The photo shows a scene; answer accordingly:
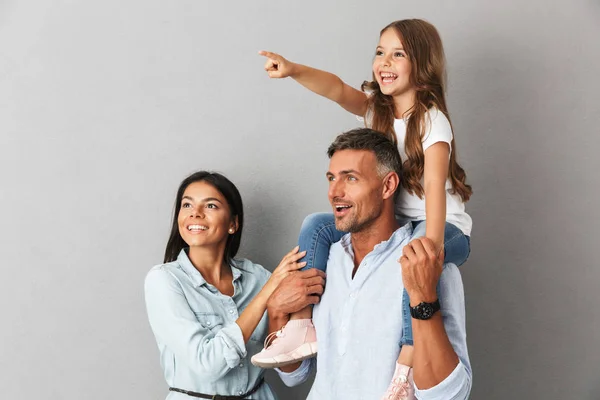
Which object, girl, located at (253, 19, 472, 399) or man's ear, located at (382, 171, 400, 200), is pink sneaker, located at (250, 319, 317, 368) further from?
man's ear, located at (382, 171, 400, 200)

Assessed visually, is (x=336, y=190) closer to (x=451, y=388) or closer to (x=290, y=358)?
(x=290, y=358)

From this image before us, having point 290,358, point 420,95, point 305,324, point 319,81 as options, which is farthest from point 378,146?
point 290,358

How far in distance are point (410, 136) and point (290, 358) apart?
2.56 feet

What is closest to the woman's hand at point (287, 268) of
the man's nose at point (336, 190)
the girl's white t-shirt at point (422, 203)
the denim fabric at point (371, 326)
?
the denim fabric at point (371, 326)

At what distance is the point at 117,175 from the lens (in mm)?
3051

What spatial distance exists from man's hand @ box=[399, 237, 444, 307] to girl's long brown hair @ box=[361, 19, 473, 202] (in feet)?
1.00

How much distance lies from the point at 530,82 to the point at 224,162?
1.26 meters

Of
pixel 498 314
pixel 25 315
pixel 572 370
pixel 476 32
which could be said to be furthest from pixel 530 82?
pixel 25 315

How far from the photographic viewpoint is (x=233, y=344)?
2451 millimetres

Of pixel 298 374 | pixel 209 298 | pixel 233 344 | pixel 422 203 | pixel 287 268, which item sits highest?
pixel 422 203

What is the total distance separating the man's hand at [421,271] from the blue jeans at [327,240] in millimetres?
142

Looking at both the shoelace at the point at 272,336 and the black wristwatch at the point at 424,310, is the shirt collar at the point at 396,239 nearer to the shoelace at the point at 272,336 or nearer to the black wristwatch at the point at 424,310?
the black wristwatch at the point at 424,310

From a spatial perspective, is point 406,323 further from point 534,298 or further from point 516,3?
point 516,3

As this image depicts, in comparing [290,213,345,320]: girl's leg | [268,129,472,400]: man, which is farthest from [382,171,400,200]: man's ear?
[290,213,345,320]: girl's leg
